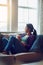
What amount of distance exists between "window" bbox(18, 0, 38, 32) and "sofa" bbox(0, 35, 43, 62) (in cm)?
103

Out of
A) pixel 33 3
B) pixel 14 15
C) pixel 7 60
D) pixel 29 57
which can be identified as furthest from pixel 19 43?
pixel 33 3

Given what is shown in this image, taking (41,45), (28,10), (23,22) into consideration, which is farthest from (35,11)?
(41,45)

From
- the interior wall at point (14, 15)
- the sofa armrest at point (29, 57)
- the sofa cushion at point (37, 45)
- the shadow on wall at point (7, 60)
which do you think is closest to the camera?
the shadow on wall at point (7, 60)

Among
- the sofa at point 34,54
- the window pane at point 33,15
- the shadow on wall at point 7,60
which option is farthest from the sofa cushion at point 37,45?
the window pane at point 33,15

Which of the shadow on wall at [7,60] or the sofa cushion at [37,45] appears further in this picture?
the sofa cushion at [37,45]

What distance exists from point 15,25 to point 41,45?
1042 mm

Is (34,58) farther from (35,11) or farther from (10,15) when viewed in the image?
(35,11)

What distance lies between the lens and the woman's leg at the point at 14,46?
1369 mm

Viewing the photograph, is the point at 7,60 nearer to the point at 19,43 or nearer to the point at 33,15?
the point at 19,43

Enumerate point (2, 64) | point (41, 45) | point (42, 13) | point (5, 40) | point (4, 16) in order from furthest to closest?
point (42, 13) < point (4, 16) < point (41, 45) < point (5, 40) < point (2, 64)

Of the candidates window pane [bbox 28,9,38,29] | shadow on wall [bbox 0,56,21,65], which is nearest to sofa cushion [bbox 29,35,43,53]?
shadow on wall [bbox 0,56,21,65]

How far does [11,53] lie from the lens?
4.53 feet

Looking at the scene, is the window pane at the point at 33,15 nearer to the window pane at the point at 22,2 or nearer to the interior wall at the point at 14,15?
the window pane at the point at 22,2

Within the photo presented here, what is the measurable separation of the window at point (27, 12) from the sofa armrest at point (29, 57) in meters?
1.09
